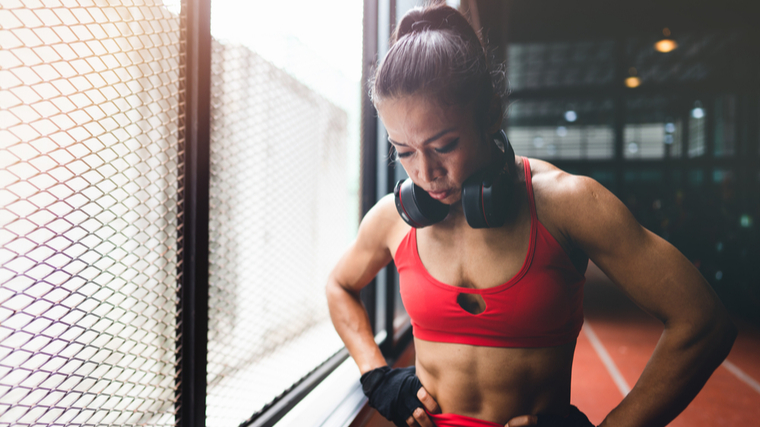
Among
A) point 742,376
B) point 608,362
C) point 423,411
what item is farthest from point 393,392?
point 742,376

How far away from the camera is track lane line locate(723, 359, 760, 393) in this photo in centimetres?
281

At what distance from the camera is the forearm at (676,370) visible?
2.51 feet

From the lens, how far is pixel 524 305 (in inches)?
33.3

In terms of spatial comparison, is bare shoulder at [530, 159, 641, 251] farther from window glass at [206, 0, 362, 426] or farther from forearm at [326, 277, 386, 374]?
window glass at [206, 0, 362, 426]

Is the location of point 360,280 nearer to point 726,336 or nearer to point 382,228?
point 382,228

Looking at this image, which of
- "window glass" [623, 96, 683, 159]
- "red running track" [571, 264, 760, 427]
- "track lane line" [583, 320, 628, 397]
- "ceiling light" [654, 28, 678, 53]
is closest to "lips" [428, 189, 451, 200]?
"red running track" [571, 264, 760, 427]

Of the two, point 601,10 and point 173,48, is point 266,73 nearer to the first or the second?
point 173,48

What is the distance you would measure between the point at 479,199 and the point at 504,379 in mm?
415

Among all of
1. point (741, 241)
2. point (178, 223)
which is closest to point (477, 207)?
point (178, 223)

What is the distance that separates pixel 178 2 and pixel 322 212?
5.03ft

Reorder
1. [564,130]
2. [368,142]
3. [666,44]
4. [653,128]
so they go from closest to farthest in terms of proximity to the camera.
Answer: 1. [368,142]
2. [666,44]
3. [653,128]
4. [564,130]

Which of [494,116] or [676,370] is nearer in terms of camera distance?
[676,370]

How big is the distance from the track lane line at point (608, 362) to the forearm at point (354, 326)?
6.88 feet

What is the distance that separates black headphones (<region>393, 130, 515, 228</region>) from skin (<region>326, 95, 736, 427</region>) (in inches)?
1.1
